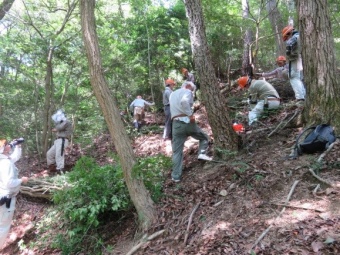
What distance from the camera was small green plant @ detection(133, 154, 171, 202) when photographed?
4715 millimetres

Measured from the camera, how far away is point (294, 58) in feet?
22.1

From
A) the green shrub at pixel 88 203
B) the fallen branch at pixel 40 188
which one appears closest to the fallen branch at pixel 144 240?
the green shrub at pixel 88 203

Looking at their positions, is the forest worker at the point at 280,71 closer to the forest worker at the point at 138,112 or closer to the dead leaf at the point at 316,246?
the forest worker at the point at 138,112

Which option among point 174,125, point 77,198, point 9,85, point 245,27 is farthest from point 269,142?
point 9,85

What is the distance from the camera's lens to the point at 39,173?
8805mm

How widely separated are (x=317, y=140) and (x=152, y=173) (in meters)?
2.82

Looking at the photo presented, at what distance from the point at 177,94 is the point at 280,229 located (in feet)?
11.1

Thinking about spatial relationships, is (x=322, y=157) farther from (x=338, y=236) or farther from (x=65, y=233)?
(x=65, y=233)

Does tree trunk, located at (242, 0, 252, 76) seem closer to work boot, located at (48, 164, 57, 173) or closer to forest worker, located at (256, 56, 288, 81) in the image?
forest worker, located at (256, 56, 288, 81)

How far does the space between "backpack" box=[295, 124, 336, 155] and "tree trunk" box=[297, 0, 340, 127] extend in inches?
13.7

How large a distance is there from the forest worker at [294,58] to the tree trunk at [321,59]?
1548 millimetres

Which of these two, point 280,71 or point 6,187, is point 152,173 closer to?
point 6,187

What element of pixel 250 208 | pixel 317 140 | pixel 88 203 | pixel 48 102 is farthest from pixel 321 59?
pixel 48 102

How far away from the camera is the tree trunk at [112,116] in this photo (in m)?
4.27
